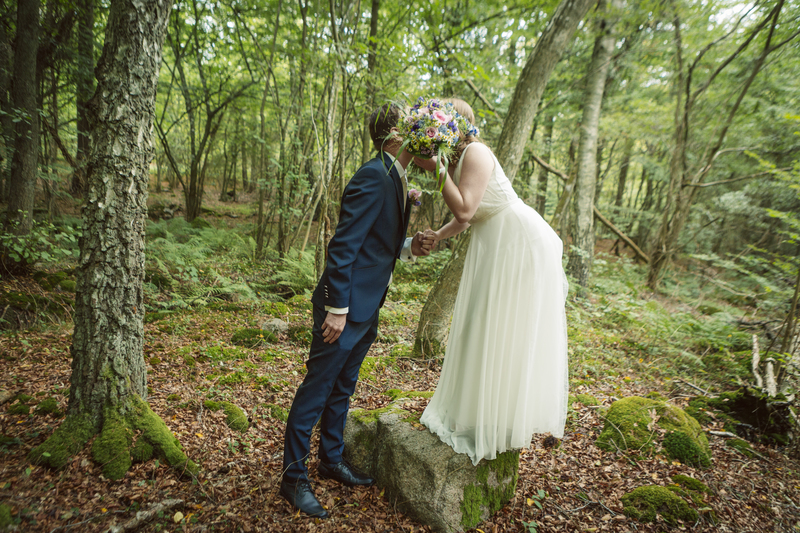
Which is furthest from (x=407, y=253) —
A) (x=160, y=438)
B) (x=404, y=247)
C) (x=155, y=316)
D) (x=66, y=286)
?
(x=66, y=286)

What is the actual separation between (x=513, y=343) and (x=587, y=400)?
2139 mm

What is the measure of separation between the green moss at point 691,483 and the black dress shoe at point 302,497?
8.38 ft

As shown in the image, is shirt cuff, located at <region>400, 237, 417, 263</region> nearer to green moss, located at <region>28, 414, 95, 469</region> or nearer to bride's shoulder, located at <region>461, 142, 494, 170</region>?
bride's shoulder, located at <region>461, 142, 494, 170</region>

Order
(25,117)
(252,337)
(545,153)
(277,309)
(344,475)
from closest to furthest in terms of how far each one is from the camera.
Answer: (344,475), (252,337), (25,117), (277,309), (545,153)

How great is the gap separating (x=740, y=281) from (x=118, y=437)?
14.8 meters

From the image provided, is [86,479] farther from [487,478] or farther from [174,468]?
[487,478]

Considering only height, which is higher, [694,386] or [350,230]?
[350,230]

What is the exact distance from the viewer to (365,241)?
7.52 feet

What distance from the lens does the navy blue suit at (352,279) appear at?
7.02 ft

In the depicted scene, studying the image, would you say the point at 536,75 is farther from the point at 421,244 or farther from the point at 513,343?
the point at 513,343

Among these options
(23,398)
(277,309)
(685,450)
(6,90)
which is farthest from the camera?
(277,309)

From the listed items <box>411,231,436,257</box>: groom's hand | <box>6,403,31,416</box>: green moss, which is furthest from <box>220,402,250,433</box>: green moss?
<box>411,231,436,257</box>: groom's hand

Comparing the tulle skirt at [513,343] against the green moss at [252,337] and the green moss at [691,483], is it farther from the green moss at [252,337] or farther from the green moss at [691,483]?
the green moss at [252,337]

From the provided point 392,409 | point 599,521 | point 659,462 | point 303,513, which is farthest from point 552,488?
point 303,513
